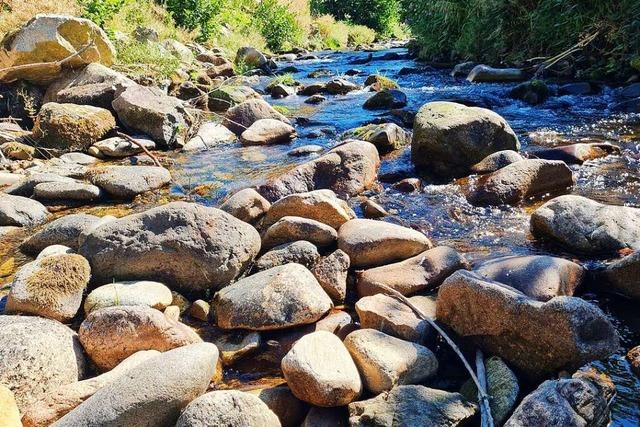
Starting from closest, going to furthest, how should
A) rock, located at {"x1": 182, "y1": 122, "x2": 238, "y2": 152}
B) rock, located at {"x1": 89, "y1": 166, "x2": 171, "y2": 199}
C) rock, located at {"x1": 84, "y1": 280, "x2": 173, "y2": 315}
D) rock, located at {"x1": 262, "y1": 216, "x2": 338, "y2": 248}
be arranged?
rock, located at {"x1": 84, "y1": 280, "x2": 173, "y2": 315} < rock, located at {"x1": 262, "y1": 216, "x2": 338, "y2": 248} < rock, located at {"x1": 89, "y1": 166, "x2": 171, "y2": 199} < rock, located at {"x1": 182, "y1": 122, "x2": 238, "y2": 152}

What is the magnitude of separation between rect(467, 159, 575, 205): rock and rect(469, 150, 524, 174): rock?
467mm

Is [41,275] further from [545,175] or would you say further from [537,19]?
[537,19]

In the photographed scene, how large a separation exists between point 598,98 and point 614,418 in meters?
7.63

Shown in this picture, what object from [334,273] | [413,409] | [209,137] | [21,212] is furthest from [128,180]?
[413,409]

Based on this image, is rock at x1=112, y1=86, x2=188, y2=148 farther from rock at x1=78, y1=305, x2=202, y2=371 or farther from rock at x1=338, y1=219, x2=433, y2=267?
rock at x1=78, y1=305, x2=202, y2=371

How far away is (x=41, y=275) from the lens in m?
3.00

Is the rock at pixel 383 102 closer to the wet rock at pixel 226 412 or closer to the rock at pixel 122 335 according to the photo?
the rock at pixel 122 335

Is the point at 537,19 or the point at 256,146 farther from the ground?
the point at 537,19

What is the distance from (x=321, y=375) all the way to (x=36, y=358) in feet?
4.25

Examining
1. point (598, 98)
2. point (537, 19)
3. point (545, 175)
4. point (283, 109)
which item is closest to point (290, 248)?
point (545, 175)

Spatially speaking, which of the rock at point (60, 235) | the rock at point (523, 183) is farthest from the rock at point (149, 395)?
the rock at point (523, 183)

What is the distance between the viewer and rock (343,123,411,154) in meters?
6.20

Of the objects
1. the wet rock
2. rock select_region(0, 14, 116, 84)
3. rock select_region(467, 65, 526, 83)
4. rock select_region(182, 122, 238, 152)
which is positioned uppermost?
rock select_region(0, 14, 116, 84)

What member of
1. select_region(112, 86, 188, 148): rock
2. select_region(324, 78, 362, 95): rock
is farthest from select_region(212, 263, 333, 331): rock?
select_region(324, 78, 362, 95): rock
